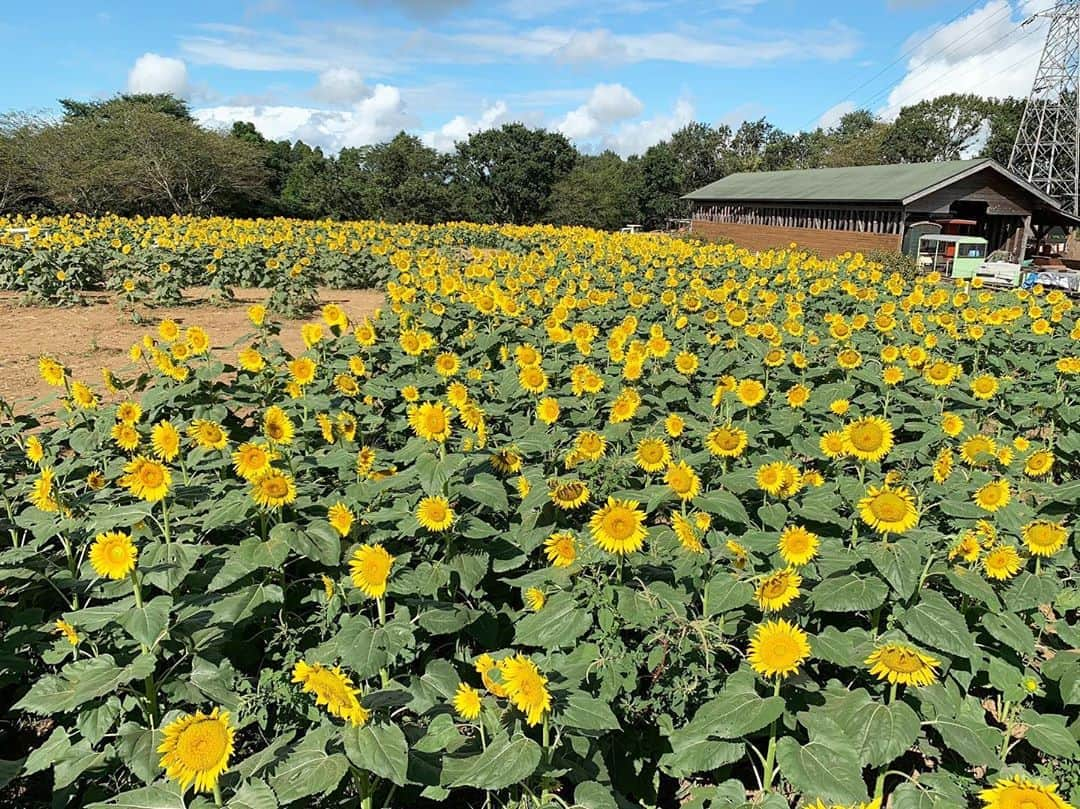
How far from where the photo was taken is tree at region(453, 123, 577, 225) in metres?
53.2

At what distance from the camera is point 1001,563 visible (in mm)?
2320

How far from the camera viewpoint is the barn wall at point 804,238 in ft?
84.0

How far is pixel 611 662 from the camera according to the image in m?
2.04

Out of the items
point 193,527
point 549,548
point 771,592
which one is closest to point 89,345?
point 193,527

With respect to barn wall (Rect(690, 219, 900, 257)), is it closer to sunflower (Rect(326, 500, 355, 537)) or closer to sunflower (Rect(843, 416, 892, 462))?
sunflower (Rect(843, 416, 892, 462))

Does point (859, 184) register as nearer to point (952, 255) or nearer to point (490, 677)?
point (952, 255)

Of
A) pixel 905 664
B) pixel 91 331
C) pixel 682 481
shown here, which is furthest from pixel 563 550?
pixel 91 331

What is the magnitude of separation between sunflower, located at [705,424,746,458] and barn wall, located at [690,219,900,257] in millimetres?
23391

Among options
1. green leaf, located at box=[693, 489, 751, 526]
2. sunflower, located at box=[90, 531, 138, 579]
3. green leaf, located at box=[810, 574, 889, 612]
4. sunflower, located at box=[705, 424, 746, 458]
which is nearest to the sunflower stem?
green leaf, located at box=[810, 574, 889, 612]

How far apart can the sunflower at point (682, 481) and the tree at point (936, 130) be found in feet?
244

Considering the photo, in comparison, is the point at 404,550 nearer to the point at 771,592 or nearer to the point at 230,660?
the point at 230,660

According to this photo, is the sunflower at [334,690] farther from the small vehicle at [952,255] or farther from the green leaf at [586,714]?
the small vehicle at [952,255]

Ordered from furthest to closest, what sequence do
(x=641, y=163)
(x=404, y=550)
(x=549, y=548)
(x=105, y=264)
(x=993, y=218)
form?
(x=641, y=163)
(x=993, y=218)
(x=105, y=264)
(x=404, y=550)
(x=549, y=548)

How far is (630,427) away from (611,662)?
157 centimetres
